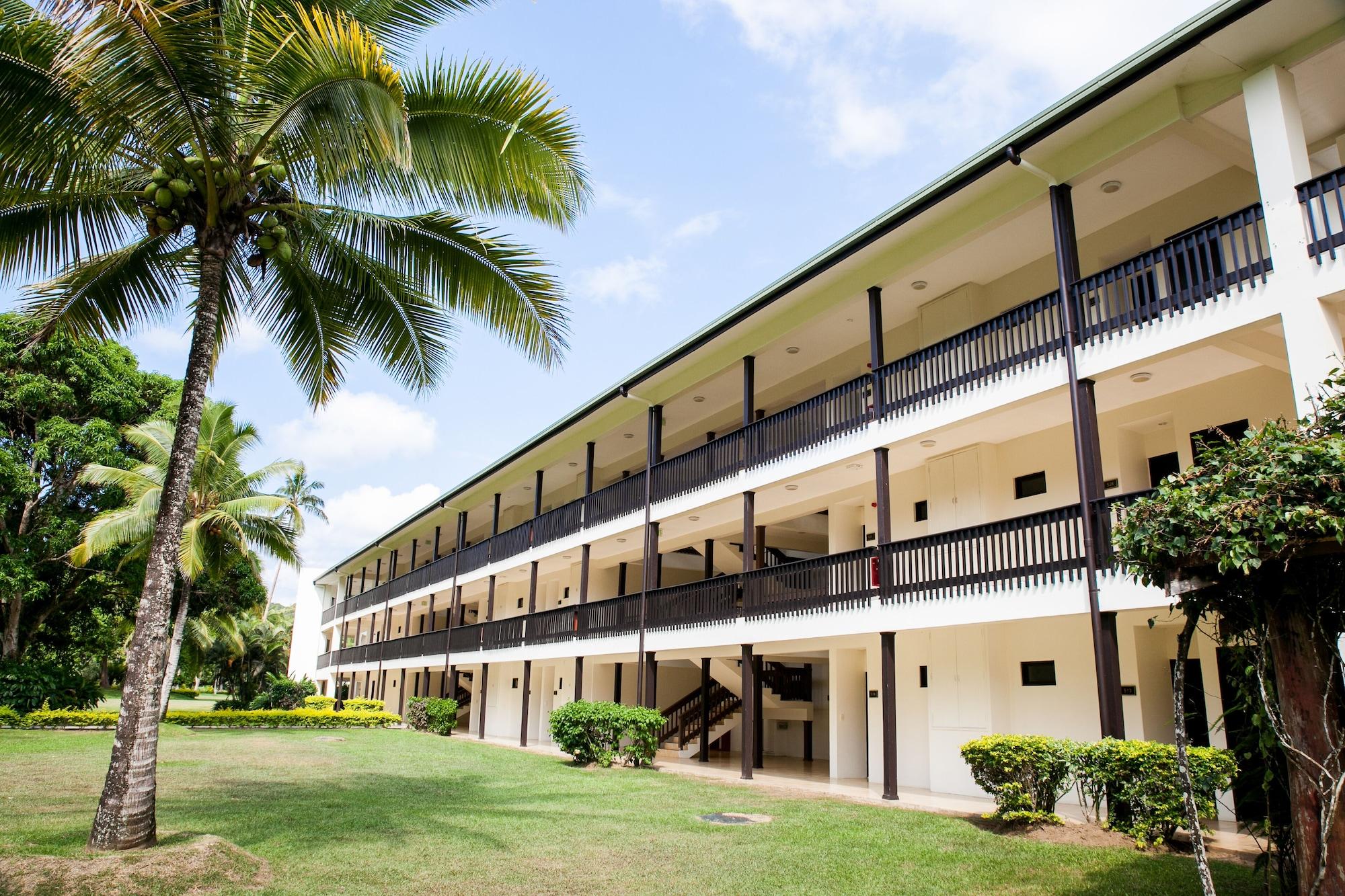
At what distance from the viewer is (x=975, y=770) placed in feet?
35.1

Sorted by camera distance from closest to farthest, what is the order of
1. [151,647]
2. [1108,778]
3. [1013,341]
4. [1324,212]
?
[151,647]
[1324,212]
[1108,778]
[1013,341]

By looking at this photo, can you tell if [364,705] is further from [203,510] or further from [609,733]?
[609,733]

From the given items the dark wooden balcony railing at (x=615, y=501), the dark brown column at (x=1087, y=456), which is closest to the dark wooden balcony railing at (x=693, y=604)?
the dark wooden balcony railing at (x=615, y=501)

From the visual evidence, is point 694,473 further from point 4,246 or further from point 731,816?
point 4,246

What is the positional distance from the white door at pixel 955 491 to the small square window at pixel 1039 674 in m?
2.34

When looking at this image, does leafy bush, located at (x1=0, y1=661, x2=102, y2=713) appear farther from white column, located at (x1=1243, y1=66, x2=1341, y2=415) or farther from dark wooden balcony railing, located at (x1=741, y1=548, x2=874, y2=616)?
white column, located at (x1=1243, y1=66, x2=1341, y2=415)

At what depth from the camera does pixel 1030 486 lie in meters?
14.5

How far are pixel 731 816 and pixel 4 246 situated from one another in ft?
33.1

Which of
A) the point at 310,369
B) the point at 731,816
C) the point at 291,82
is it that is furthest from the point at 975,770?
the point at 291,82

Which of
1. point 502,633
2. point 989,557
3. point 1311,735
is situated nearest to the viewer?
point 1311,735

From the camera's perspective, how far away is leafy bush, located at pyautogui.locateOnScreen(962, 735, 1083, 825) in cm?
997

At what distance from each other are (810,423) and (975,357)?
3.90 m

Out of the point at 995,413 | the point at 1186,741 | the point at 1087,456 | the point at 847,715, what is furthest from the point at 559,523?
the point at 1186,741

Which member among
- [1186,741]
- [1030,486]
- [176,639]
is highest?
[1030,486]
